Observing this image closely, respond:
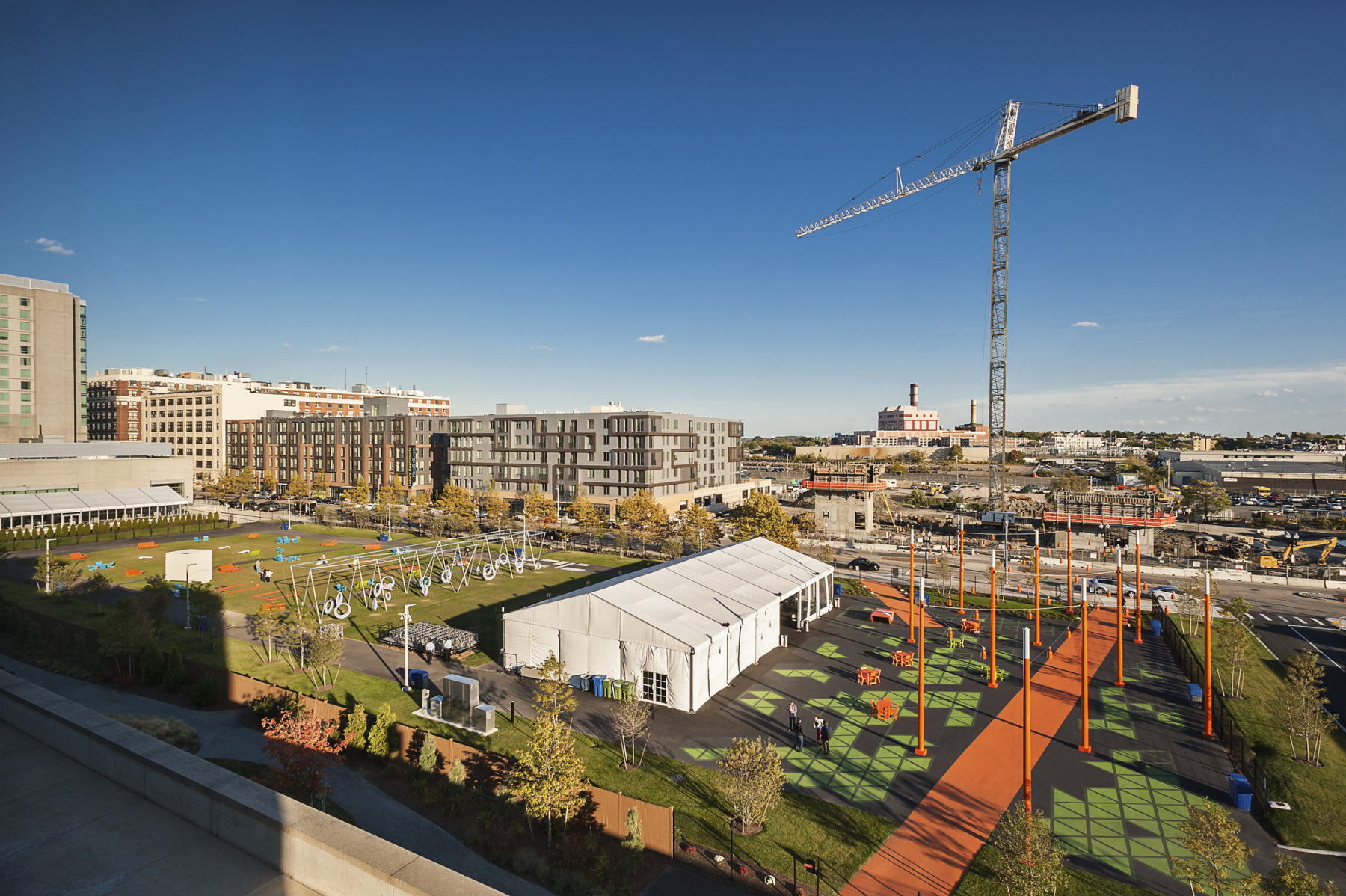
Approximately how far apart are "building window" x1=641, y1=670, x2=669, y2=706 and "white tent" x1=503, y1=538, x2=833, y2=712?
1.3 inches

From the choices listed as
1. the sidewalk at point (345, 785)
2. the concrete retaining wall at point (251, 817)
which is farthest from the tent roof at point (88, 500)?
the concrete retaining wall at point (251, 817)

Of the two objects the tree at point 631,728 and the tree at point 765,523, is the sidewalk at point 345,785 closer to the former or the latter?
the tree at point 631,728

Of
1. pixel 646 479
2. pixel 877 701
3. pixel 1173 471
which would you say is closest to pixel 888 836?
pixel 877 701

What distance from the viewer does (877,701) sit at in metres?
29.0

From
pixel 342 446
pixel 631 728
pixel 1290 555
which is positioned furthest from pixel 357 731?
pixel 342 446

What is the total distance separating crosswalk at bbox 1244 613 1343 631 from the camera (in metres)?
43.0

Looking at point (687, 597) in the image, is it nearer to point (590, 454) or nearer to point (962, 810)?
point (962, 810)

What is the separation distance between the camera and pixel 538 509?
8056 cm

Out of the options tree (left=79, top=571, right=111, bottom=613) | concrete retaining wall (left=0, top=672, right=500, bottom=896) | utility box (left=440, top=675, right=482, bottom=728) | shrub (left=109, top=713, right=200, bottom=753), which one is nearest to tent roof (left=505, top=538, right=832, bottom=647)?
utility box (left=440, top=675, right=482, bottom=728)

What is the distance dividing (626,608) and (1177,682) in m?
27.7

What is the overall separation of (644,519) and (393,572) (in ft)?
87.7

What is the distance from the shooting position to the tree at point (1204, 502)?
94.0 meters

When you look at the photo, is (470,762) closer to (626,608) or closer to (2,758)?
(626,608)

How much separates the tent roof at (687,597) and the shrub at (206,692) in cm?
1266
